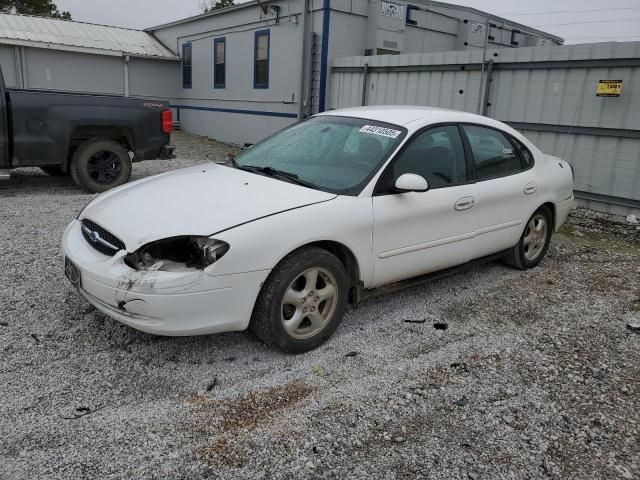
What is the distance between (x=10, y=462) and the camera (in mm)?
2438

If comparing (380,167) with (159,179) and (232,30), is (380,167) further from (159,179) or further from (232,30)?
(232,30)

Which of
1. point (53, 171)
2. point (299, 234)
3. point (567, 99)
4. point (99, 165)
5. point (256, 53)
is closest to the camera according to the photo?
point (299, 234)

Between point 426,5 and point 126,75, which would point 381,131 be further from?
point 126,75

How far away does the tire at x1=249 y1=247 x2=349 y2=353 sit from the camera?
10.7 ft

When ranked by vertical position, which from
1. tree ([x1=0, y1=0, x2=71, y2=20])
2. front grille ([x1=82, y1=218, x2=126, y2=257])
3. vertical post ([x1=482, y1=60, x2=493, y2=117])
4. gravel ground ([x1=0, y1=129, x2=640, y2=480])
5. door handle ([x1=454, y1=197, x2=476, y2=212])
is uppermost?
tree ([x1=0, y1=0, x2=71, y2=20])

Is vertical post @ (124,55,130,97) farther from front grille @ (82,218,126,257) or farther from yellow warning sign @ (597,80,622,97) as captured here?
front grille @ (82,218,126,257)

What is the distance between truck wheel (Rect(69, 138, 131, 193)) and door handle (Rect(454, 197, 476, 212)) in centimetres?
574

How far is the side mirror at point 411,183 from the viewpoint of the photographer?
12.2 ft

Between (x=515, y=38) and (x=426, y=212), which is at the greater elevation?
(x=515, y=38)

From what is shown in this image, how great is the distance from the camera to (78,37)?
19.1 metres

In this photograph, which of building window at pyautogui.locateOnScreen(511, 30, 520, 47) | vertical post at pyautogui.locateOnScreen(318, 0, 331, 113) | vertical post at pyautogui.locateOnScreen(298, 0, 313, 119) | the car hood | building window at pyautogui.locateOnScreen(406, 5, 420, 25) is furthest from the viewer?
building window at pyautogui.locateOnScreen(511, 30, 520, 47)

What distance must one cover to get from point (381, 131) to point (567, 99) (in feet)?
18.6

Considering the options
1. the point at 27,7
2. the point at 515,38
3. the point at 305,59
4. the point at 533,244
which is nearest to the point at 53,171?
the point at 305,59

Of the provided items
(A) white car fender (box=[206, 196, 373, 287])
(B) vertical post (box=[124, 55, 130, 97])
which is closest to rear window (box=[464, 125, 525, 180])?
(A) white car fender (box=[206, 196, 373, 287])
